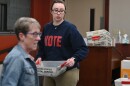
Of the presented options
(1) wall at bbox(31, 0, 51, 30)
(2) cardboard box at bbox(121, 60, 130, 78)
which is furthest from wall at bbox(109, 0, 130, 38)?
→ (2) cardboard box at bbox(121, 60, 130, 78)

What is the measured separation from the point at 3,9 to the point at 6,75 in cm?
292

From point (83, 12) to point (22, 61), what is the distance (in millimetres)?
4492

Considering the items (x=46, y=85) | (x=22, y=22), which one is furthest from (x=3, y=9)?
(x=22, y=22)

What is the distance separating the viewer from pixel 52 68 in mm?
2602

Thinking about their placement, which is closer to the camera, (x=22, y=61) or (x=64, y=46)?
(x=22, y=61)

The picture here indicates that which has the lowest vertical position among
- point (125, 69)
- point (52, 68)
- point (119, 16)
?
point (125, 69)

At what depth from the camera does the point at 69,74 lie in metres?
2.65

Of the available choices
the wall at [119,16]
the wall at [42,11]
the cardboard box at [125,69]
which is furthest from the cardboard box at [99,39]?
the wall at [119,16]

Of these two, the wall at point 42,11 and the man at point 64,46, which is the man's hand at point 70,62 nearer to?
the man at point 64,46

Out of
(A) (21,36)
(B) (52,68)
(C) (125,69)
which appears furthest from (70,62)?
(C) (125,69)

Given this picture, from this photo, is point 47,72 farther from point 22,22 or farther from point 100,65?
point 100,65

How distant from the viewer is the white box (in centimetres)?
257

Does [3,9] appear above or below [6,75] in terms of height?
above

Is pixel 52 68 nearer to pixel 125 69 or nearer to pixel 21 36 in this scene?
pixel 21 36
